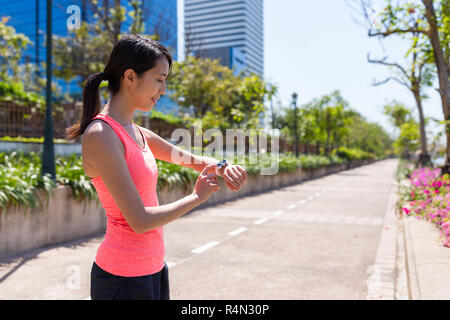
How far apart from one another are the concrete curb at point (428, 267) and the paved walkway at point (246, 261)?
1.93ft

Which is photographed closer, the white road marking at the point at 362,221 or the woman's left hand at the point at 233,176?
the woman's left hand at the point at 233,176

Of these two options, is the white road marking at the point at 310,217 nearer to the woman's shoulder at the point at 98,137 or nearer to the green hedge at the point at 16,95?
the woman's shoulder at the point at 98,137

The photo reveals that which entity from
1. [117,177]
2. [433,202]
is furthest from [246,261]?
[117,177]

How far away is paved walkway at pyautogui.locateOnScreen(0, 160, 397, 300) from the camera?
15.0ft

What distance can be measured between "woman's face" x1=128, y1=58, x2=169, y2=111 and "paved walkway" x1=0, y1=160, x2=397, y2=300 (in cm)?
322

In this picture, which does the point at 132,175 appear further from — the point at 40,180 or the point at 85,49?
the point at 85,49

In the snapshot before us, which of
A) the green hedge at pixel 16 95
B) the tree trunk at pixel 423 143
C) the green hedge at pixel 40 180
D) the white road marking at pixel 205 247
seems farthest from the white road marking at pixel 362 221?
the tree trunk at pixel 423 143

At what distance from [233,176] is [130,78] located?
56 cm

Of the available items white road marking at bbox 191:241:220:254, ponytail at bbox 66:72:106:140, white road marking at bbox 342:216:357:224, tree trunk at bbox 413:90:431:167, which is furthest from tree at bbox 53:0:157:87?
ponytail at bbox 66:72:106:140

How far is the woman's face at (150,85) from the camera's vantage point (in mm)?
1595

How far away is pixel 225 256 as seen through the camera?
6156 mm

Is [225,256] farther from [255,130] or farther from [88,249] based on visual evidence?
[255,130]

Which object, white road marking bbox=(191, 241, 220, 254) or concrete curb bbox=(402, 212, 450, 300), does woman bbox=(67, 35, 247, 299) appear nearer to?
concrete curb bbox=(402, 212, 450, 300)
